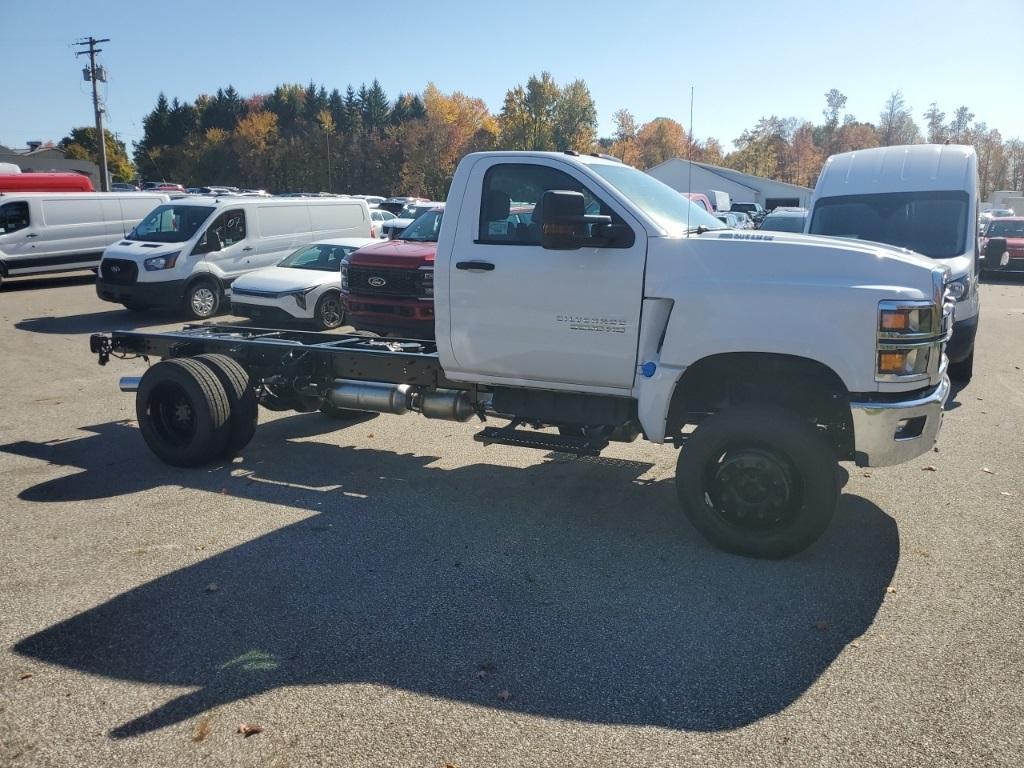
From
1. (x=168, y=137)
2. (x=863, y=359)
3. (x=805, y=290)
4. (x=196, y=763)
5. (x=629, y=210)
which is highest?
(x=168, y=137)

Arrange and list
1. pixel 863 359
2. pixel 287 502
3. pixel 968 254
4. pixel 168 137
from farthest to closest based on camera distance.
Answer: pixel 168 137
pixel 968 254
pixel 287 502
pixel 863 359

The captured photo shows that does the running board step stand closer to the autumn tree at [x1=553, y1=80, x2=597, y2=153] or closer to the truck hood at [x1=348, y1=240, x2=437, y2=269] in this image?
the truck hood at [x1=348, y1=240, x2=437, y2=269]

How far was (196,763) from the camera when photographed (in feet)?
10.3

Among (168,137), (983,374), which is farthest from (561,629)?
(168,137)

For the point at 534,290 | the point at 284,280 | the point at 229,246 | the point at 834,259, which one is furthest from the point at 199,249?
the point at 834,259

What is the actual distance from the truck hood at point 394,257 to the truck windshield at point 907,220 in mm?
4697

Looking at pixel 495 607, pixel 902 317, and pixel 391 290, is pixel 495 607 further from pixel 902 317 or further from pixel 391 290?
pixel 391 290

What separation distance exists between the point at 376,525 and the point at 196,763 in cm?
245

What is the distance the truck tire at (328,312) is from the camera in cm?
1360

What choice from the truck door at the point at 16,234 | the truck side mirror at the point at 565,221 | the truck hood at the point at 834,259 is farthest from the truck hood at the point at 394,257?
the truck door at the point at 16,234

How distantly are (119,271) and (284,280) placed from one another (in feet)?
12.1

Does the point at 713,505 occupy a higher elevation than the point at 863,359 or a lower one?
lower

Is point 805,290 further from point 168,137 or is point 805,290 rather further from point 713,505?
point 168,137

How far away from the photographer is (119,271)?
15070 millimetres
